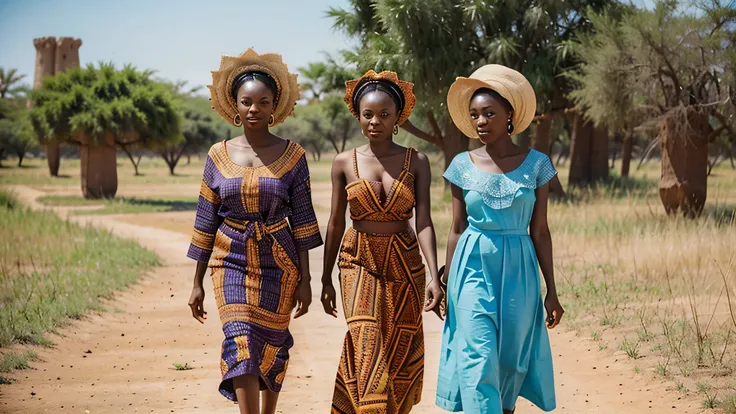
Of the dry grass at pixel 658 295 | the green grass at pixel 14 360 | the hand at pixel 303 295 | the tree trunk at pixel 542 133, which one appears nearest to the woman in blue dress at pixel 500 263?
the hand at pixel 303 295

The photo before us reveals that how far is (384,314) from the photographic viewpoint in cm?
448

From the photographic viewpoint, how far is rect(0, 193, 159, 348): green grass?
7.85 meters

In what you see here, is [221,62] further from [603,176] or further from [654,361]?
[603,176]

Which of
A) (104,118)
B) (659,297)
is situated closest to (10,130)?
(104,118)

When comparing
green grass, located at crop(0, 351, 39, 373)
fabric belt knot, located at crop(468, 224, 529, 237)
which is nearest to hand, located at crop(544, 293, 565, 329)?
fabric belt knot, located at crop(468, 224, 529, 237)

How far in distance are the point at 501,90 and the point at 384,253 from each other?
1031mm

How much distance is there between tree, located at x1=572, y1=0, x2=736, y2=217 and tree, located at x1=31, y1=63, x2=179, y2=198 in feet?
47.2

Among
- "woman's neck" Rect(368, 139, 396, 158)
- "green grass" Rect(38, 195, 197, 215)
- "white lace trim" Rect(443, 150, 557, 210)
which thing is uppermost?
"woman's neck" Rect(368, 139, 396, 158)

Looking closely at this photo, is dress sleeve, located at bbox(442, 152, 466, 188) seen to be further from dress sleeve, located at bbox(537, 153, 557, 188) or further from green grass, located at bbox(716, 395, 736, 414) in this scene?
green grass, located at bbox(716, 395, 736, 414)

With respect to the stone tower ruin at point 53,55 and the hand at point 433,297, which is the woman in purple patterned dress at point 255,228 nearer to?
the hand at point 433,297

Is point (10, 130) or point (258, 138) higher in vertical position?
point (10, 130)

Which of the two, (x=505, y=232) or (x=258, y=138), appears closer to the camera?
(x=505, y=232)

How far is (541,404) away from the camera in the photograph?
4.26m

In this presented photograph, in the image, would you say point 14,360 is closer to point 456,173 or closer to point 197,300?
point 197,300
